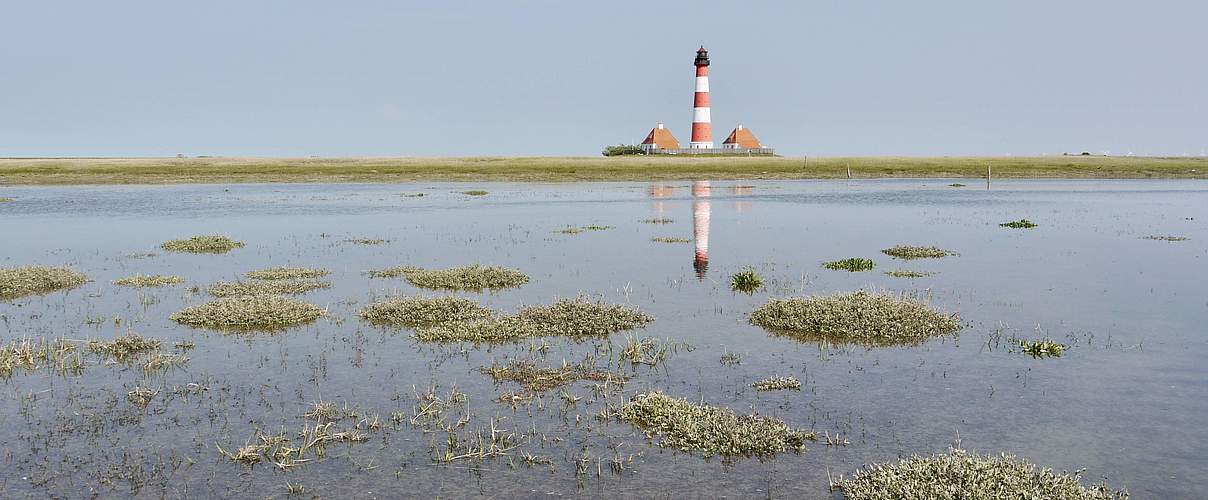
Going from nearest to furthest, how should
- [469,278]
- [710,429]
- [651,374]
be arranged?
[710,429] < [651,374] < [469,278]

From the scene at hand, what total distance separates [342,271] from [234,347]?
11.1m

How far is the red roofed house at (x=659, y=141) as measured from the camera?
Answer: 562 ft

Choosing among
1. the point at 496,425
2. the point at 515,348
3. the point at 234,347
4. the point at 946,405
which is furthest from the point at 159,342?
the point at 946,405

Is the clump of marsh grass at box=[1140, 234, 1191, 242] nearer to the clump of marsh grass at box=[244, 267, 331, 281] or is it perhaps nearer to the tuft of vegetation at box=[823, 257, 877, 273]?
the tuft of vegetation at box=[823, 257, 877, 273]

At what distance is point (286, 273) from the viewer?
26.5 m

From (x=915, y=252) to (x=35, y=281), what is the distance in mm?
29946

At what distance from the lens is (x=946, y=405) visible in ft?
43.6

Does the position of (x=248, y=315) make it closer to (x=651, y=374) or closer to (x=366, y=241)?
(x=651, y=374)

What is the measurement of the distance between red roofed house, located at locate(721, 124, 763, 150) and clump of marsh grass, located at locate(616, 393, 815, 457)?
16608cm

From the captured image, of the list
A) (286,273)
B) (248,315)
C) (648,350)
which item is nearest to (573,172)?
(286,273)

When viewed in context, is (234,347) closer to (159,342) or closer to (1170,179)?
(159,342)

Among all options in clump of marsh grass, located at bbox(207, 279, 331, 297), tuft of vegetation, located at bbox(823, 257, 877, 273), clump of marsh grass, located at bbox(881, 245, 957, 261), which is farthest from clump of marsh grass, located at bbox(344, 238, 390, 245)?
clump of marsh grass, located at bbox(881, 245, 957, 261)

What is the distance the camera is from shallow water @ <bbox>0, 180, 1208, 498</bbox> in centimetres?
1072

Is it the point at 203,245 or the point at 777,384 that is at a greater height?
the point at 203,245
